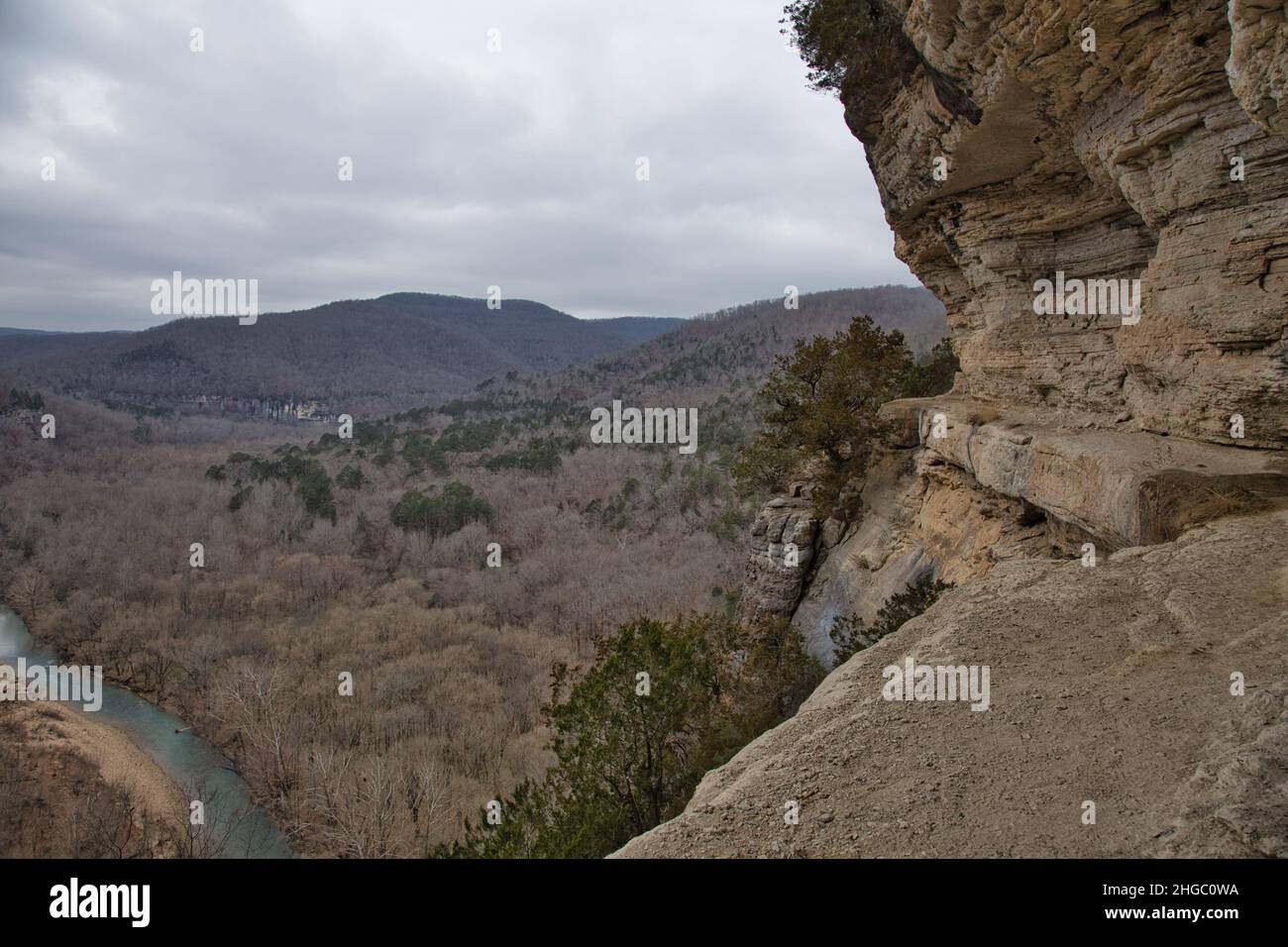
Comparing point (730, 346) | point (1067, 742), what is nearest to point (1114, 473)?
point (1067, 742)

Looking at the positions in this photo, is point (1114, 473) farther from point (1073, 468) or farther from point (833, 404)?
point (833, 404)

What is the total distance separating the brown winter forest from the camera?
19.3 metres

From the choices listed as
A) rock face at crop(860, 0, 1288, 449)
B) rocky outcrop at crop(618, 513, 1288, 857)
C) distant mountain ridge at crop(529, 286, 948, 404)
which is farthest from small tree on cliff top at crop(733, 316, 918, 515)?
distant mountain ridge at crop(529, 286, 948, 404)

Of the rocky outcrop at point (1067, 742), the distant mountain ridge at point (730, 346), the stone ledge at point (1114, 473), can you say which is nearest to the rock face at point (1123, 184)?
the stone ledge at point (1114, 473)

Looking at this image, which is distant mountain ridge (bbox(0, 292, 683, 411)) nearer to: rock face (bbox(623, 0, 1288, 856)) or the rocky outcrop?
rock face (bbox(623, 0, 1288, 856))

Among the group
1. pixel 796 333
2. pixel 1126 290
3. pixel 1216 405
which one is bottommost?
pixel 1216 405

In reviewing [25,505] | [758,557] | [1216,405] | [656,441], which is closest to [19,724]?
[758,557]

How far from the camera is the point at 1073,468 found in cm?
755

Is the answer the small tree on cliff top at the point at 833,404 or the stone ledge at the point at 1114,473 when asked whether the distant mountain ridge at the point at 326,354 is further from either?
the stone ledge at the point at 1114,473

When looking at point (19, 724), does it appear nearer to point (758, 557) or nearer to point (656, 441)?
point (758, 557)

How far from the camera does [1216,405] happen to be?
657cm

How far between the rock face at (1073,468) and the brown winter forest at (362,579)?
6.30 meters
